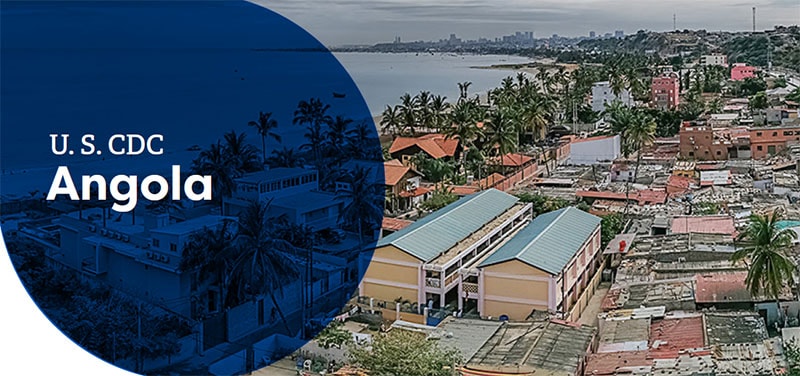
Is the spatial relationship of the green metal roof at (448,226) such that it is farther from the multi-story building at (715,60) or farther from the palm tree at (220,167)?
the multi-story building at (715,60)

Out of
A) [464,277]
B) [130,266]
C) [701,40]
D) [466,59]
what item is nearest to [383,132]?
[464,277]

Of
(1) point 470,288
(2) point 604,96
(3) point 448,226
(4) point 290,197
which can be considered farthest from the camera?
(2) point 604,96

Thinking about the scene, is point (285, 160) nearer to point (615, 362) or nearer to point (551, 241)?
point (551, 241)

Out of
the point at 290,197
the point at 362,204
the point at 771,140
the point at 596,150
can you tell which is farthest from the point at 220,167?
the point at 771,140

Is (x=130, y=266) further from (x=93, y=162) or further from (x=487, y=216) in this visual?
(x=487, y=216)

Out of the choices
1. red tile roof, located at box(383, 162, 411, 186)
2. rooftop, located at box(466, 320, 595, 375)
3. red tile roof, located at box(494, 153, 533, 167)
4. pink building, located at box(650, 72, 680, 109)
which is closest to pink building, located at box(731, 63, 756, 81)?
pink building, located at box(650, 72, 680, 109)
